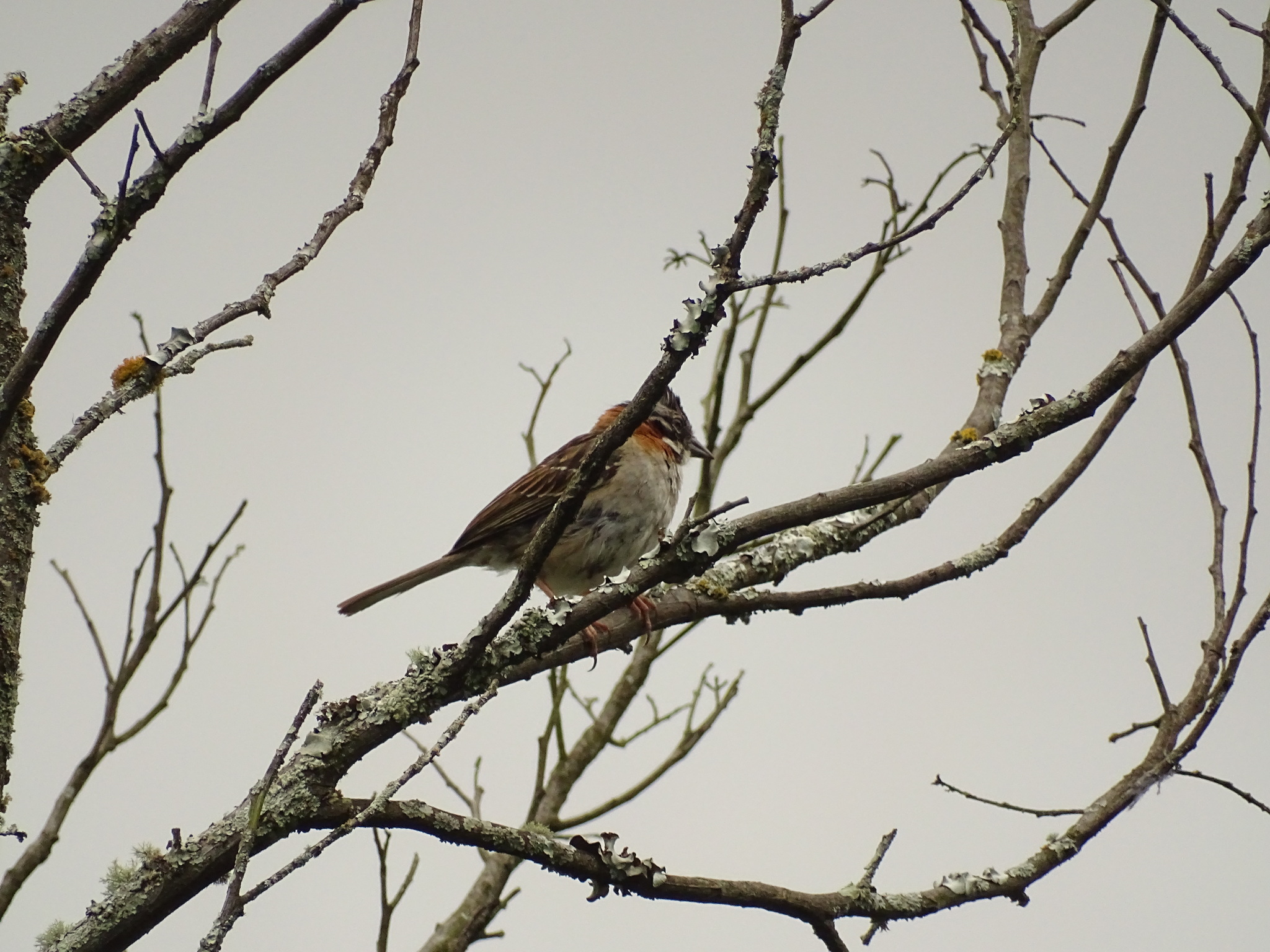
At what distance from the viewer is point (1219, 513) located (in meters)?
3.58

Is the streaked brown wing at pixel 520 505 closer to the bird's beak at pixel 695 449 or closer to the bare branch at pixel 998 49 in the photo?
the bird's beak at pixel 695 449

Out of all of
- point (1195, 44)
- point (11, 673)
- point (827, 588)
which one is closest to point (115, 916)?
point (11, 673)

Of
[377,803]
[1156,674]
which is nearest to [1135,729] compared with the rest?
[1156,674]

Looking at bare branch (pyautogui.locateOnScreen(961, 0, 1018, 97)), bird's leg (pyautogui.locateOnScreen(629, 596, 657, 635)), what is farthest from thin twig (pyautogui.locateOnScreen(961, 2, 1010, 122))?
bird's leg (pyautogui.locateOnScreen(629, 596, 657, 635))

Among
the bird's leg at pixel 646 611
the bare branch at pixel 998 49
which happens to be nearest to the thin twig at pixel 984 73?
the bare branch at pixel 998 49

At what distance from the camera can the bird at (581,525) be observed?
17.6 ft

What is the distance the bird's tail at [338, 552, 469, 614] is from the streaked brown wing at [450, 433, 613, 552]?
0.06 metres

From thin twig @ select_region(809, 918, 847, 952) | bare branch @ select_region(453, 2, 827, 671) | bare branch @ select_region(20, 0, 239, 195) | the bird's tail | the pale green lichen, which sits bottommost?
the pale green lichen

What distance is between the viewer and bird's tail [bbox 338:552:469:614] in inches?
199

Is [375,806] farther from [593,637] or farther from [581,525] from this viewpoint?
[581,525]

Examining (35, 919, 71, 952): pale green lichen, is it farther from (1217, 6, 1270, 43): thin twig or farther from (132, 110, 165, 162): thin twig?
(1217, 6, 1270, 43): thin twig

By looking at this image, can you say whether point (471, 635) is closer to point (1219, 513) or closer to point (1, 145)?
point (1, 145)

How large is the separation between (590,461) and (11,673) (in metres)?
1.21

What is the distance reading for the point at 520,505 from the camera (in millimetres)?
5453
